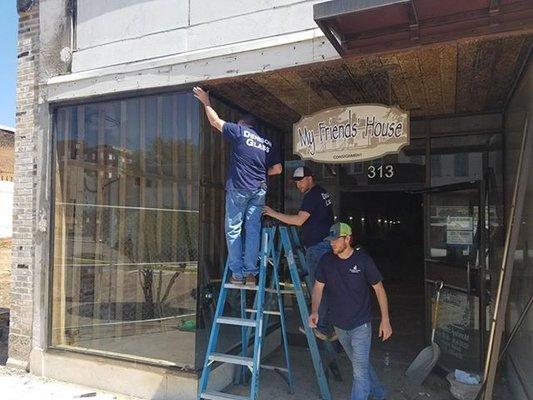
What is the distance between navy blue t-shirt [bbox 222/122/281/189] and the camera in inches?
177

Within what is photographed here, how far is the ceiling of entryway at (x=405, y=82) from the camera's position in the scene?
3.85 metres

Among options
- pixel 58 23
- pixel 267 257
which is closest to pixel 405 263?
pixel 267 257

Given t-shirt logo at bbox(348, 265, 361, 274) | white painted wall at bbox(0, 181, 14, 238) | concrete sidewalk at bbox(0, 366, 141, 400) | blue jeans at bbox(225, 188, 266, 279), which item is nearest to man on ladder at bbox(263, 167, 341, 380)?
blue jeans at bbox(225, 188, 266, 279)

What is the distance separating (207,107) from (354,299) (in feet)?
7.60

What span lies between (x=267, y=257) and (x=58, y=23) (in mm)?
3876

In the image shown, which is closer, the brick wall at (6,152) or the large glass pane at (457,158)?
the large glass pane at (457,158)

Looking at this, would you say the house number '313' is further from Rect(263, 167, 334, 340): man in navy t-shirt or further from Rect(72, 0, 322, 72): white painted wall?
Rect(72, 0, 322, 72): white painted wall

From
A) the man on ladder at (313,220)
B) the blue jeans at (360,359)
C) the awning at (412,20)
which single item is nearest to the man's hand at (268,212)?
the man on ladder at (313,220)

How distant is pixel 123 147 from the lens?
208 inches

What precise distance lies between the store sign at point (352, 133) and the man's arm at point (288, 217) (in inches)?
25.7

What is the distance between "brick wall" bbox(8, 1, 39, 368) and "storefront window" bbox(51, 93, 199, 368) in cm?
33

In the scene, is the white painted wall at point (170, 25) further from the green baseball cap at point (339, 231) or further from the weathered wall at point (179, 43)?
the green baseball cap at point (339, 231)

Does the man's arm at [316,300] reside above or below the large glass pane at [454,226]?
below

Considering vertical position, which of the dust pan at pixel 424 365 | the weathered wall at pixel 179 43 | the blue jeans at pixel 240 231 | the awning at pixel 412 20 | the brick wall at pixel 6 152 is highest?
the brick wall at pixel 6 152
